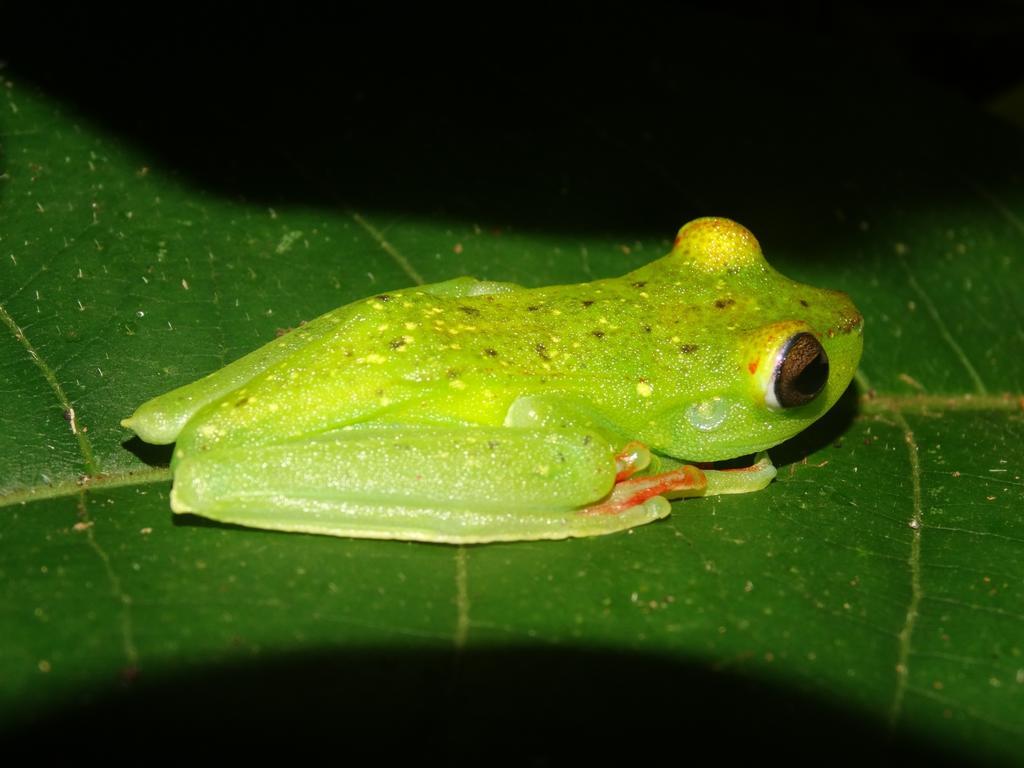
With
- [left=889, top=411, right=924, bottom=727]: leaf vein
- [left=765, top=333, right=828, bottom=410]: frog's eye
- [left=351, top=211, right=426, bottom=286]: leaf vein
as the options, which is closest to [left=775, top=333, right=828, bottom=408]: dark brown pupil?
[left=765, top=333, right=828, bottom=410]: frog's eye

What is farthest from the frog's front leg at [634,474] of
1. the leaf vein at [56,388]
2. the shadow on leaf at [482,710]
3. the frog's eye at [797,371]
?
the leaf vein at [56,388]

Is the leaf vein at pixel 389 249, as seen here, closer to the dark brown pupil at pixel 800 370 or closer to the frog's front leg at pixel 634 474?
the frog's front leg at pixel 634 474

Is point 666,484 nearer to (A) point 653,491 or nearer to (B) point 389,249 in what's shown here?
(A) point 653,491

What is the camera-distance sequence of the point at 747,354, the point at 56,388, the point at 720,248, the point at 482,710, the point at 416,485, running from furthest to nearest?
1. the point at 720,248
2. the point at 747,354
3. the point at 56,388
4. the point at 416,485
5. the point at 482,710

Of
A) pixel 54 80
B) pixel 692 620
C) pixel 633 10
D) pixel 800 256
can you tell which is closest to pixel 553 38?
pixel 633 10

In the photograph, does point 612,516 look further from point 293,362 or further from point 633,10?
point 633,10

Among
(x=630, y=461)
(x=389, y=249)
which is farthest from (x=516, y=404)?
(x=389, y=249)

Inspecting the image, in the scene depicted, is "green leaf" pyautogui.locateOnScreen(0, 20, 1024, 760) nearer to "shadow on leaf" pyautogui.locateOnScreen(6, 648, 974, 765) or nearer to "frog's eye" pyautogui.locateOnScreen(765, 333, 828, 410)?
"shadow on leaf" pyautogui.locateOnScreen(6, 648, 974, 765)

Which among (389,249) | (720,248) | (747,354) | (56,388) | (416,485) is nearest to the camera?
(416,485)
